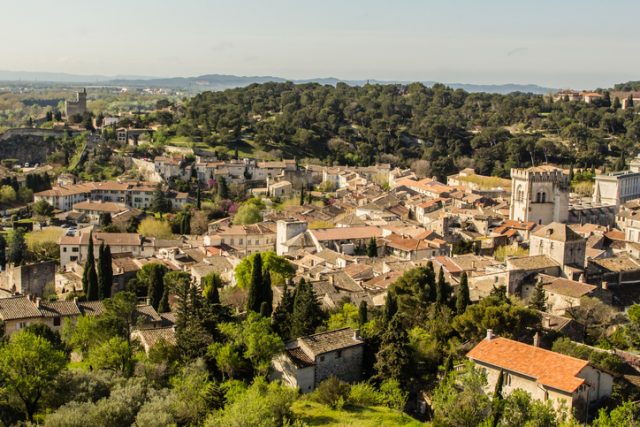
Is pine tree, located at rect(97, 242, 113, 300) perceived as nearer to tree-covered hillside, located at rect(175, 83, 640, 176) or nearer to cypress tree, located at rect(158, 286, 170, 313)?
cypress tree, located at rect(158, 286, 170, 313)

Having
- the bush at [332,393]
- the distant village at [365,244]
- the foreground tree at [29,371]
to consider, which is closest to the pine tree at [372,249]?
the distant village at [365,244]

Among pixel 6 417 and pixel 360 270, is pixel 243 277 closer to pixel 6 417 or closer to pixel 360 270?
pixel 360 270

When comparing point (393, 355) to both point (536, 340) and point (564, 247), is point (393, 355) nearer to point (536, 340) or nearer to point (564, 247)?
point (536, 340)

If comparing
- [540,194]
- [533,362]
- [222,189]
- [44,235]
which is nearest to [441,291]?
[533,362]

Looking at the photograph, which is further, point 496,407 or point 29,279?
point 29,279

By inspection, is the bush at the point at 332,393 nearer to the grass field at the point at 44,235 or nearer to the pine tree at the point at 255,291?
the pine tree at the point at 255,291

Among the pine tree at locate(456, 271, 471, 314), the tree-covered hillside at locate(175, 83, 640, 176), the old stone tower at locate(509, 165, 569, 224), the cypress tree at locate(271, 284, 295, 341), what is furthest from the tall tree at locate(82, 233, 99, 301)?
the tree-covered hillside at locate(175, 83, 640, 176)
